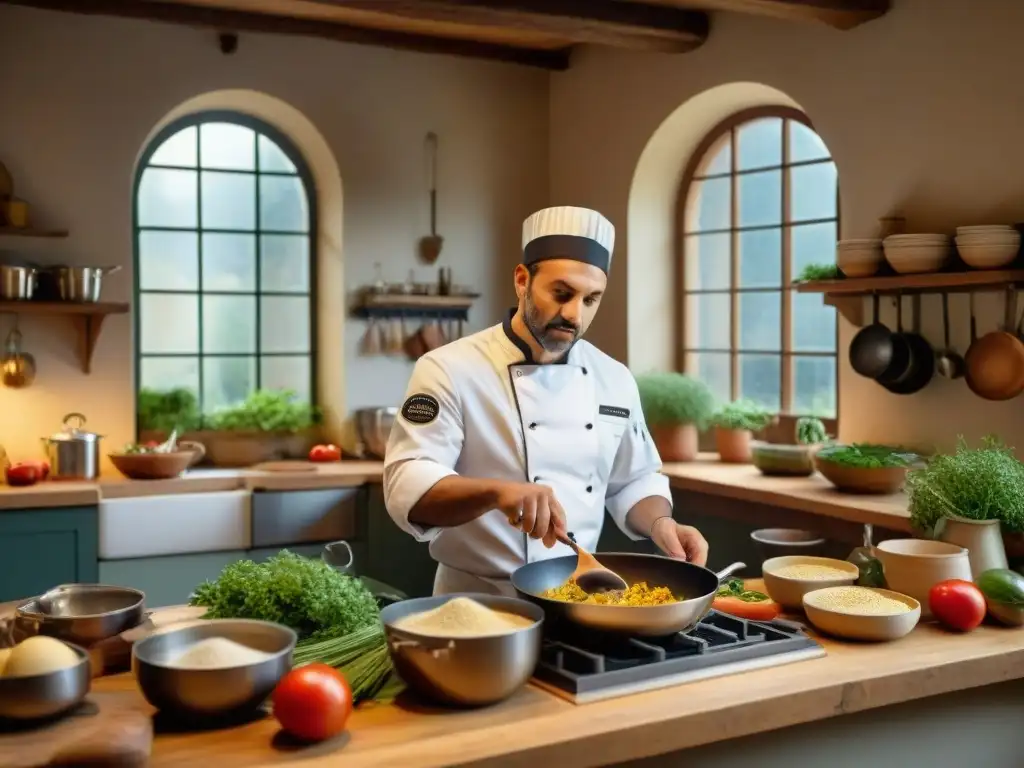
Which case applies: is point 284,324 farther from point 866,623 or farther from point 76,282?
point 866,623

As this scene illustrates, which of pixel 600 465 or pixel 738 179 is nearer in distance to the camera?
pixel 600 465

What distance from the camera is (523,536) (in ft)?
8.18

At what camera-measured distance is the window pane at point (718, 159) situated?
15.9 feet

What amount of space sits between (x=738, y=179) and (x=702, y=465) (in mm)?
1308

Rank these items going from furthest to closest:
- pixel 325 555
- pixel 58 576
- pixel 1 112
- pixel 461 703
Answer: pixel 1 112, pixel 58 576, pixel 325 555, pixel 461 703

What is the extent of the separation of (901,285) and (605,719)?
2.42m

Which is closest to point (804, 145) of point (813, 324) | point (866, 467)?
point (813, 324)

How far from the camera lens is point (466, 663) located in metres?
1.56

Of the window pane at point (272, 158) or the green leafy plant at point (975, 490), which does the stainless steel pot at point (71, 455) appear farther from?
the green leafy plant at point (975, 490)

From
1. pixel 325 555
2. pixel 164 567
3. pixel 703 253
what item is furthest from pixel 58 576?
pixel 703 253

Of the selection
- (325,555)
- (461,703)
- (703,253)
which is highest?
(703,253)

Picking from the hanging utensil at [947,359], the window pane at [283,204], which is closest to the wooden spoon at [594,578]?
the hanging utensil at [947,359]

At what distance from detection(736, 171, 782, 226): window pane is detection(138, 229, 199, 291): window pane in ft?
8.17

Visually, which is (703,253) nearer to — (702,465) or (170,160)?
(702,465)
